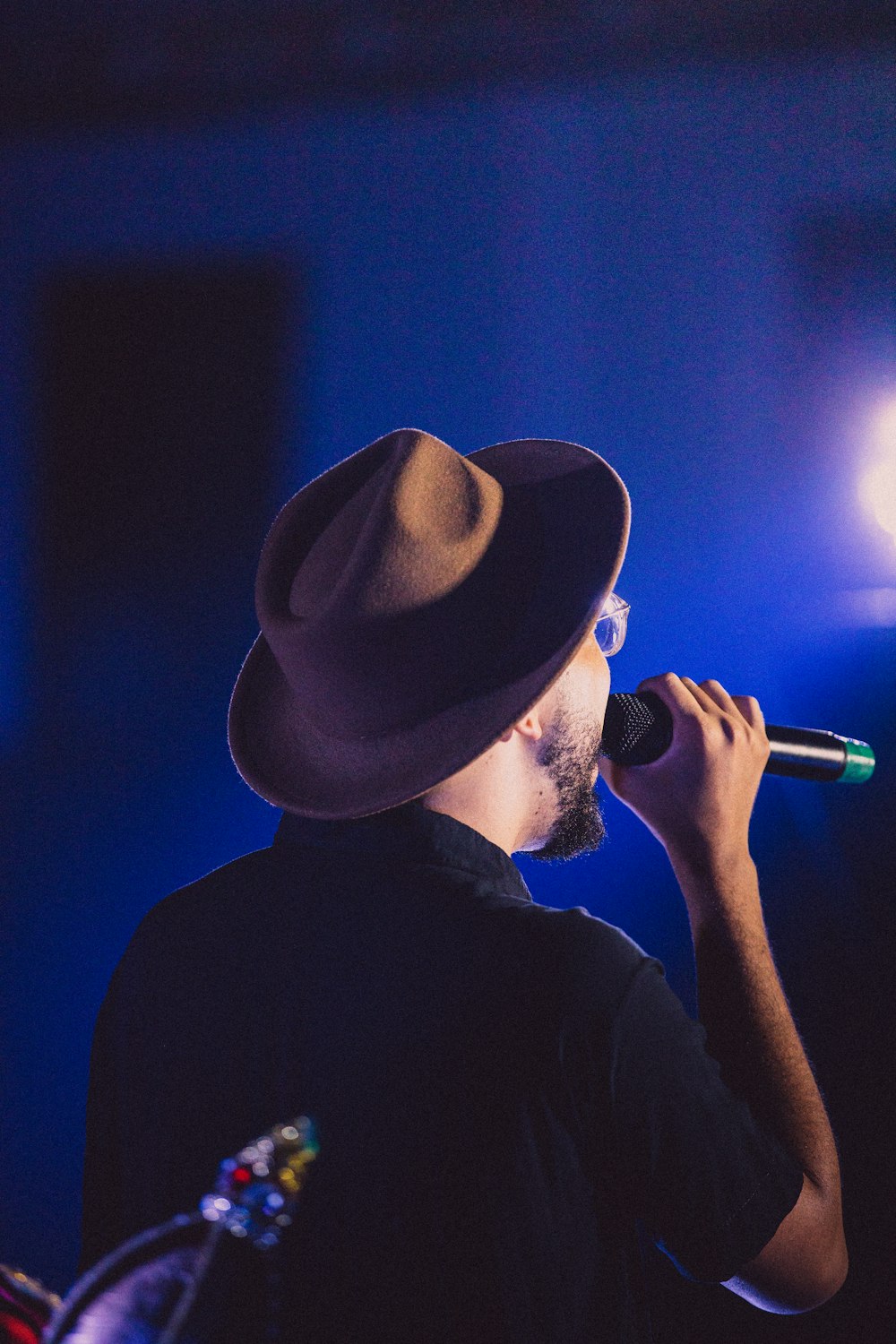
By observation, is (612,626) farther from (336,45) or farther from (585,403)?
(336,45)

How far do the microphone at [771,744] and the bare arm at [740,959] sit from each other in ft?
0.07

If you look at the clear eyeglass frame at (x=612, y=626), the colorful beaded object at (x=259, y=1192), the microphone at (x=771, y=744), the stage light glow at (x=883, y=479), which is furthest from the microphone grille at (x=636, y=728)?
the colorful beaded object at (x=259, y=1192)

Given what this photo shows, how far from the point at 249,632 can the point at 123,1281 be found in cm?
119

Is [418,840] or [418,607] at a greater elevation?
[418,607]

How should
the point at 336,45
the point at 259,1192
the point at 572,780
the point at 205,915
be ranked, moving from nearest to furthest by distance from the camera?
the point at 259,1192, the point at 205,915, the point at 572,780, the point at 336,45

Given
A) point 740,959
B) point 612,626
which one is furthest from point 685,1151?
point 612,626

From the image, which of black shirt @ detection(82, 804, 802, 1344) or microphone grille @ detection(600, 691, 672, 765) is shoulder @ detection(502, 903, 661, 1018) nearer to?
black shirt @ detection(82, 804, 802, 1344)

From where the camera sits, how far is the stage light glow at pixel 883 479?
1.32 metres

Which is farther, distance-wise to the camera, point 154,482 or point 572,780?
point 154,482

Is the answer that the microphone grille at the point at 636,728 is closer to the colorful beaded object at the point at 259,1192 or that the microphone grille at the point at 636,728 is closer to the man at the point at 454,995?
the man at the point at 454,995

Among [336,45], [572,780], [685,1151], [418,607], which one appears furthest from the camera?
[336,45]

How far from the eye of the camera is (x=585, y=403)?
1377 mm

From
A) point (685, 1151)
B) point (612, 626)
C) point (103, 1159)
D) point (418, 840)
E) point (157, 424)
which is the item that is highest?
point (157, 424)

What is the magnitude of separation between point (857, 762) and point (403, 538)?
0.74 meters
